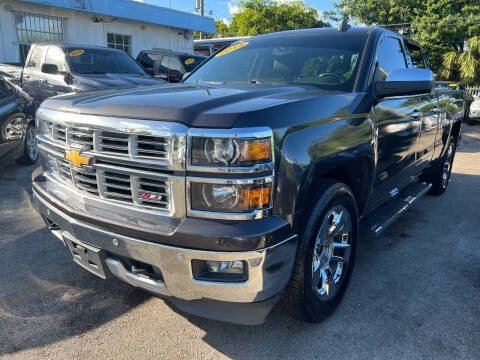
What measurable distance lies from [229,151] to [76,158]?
0.97m

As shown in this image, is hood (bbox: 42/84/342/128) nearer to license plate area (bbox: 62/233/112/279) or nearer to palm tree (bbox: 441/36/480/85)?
license plate area (bbox: 62/233/112/279)

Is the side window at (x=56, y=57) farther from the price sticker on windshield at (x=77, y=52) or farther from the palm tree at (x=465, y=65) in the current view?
the palm tree at (x=465, y=65)

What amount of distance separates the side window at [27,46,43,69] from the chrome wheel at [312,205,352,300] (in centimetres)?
764

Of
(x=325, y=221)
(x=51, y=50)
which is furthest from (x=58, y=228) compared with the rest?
(x=51, y=50)

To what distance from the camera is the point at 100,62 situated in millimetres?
8188

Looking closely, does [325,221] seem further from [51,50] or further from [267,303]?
[51,50]

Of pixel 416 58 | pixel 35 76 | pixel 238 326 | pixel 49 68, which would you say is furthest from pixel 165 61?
pixel 238 326

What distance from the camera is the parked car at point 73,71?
723 cm

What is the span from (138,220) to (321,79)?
181 centimetres

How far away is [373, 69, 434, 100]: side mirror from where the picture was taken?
2797 mm

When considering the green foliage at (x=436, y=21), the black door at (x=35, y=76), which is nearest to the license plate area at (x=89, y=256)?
the black door at (x=35, y=76)

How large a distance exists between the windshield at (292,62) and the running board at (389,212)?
3.59ft

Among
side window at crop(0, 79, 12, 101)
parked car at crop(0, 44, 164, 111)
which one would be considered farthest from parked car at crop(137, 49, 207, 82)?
side window at crop(0, 79, 12, 101)

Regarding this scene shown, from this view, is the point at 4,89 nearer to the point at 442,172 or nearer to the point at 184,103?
the point at 184,103
